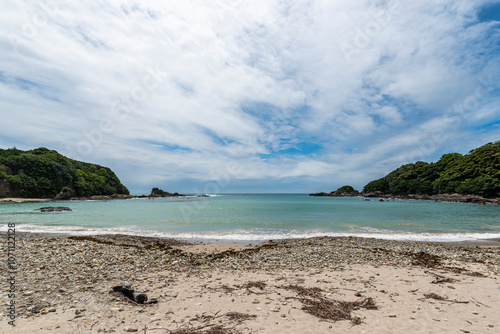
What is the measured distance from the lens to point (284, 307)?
19.9 ft

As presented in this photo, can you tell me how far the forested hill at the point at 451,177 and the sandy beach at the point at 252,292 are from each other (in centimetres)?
10232

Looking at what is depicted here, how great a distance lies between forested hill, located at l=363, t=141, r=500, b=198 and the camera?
8256 centimetres

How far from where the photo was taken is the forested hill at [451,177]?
82562 mm

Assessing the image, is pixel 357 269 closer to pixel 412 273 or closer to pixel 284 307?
pixel 412 273

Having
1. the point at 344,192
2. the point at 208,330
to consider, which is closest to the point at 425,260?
the point at 208,330

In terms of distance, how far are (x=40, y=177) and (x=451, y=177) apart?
181 m

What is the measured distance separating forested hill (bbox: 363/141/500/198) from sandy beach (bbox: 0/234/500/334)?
336ft

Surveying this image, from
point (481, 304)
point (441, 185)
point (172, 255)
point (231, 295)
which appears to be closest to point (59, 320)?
point (231, 295)

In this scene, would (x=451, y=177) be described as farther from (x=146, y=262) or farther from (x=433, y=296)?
(x=146, y=262)

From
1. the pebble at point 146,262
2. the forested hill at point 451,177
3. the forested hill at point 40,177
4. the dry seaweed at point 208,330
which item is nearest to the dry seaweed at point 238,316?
the dry seaweed at point 208,330

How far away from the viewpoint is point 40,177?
9469 centimetres

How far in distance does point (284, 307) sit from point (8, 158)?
130m

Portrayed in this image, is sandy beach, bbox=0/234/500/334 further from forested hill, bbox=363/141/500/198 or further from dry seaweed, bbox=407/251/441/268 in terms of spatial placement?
forested hill, bbox=363/141/500/198

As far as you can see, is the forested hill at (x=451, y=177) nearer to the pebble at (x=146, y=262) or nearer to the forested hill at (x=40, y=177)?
the pebble at (x=146, y=262)
